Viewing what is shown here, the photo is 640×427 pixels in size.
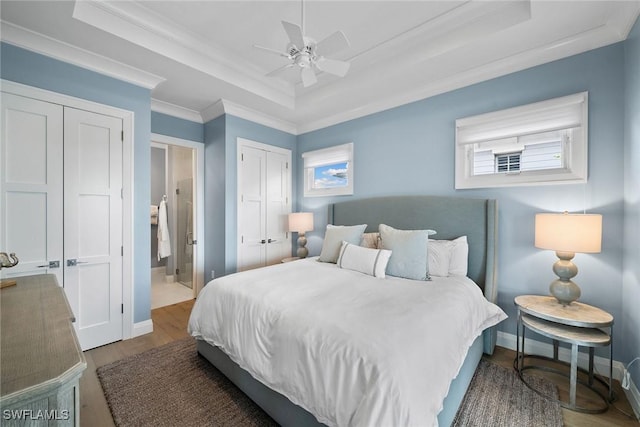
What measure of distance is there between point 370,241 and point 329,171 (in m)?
1.68

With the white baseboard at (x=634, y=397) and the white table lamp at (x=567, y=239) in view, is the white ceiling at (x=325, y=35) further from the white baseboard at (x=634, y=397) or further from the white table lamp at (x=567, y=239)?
the white baseboard at (x=634, y=397)

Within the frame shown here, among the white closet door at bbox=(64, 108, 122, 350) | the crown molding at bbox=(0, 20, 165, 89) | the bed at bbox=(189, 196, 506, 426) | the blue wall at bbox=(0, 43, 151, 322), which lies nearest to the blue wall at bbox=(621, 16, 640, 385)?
the bed at bbox=(189, 196, 506, 426)

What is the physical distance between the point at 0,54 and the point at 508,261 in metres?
4.88

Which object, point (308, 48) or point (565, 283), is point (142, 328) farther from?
point (565, 283)

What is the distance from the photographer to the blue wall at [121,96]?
2.26 metres

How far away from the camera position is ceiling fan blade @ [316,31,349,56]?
1901mm

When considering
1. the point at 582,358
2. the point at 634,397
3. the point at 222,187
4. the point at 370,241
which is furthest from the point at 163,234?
the point at 634,397

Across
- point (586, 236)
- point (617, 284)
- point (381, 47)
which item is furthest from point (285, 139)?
point (617, 284)

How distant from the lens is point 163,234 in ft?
16.6

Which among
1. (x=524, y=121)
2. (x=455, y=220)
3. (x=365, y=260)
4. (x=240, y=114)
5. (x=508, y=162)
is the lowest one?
(x=365, y=260)

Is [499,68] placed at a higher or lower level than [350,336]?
higher

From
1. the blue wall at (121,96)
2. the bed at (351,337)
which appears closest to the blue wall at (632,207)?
the bed at (351,337)

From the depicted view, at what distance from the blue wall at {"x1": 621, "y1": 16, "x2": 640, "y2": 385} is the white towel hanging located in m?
6.04

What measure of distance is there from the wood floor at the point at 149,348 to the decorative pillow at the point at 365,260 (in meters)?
1.33
